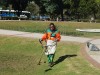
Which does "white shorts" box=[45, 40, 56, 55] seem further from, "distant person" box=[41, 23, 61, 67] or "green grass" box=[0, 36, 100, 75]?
"green grass" box=[0, 36, 100, 75]

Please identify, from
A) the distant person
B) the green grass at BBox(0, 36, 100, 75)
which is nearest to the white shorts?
the distant person

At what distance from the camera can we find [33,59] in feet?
54.3

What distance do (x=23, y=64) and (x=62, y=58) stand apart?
1.82m

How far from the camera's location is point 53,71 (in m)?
13.1

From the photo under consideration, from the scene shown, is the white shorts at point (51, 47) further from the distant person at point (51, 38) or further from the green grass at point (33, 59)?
the green grass at point (33, 59)

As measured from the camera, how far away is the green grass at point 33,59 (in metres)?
13.1

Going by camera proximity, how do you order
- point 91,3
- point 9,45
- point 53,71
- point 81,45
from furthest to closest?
Result: 1. point 91,3
2. point 9,45
3. point 81,45
4. point 53,71

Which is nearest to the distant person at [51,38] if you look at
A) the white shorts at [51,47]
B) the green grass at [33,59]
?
the white shorts at [51,47]

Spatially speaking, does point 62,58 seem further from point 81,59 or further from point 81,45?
point 81,45

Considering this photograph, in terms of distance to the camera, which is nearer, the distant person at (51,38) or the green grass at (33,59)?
the green grass at (33,59)

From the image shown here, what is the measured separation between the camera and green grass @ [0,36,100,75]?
13.1m

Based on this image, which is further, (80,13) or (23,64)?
(80,13)

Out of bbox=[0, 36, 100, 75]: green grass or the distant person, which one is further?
the distant person

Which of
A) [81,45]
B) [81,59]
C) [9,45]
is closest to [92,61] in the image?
[81,59]
